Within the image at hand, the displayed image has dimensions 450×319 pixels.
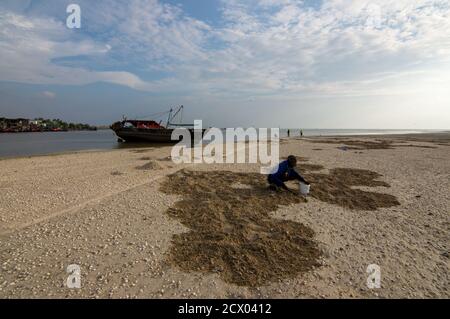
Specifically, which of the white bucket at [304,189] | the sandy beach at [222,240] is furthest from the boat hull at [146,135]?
the white bucket at [304,189]

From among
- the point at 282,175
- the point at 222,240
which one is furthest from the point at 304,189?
the point at 222,240

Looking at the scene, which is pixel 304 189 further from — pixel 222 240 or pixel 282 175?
pixel 222 240

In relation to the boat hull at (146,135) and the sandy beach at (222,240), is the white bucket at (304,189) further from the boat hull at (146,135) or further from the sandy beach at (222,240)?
the boat hull at (146,135)

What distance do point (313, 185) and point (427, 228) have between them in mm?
4180

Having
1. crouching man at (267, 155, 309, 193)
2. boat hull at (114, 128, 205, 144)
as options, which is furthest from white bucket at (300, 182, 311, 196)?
boat hull at (114, 128, 205, 144)

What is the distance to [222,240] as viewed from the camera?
540 centimetres

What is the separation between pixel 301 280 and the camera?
4.07 m

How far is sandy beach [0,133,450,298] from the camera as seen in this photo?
3.93 m

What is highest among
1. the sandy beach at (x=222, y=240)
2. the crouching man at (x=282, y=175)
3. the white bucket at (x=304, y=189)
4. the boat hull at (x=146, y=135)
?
the boat hull at (x=146, y=135)

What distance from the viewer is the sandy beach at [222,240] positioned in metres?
3.93

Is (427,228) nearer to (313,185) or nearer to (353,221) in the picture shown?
(353,221)
